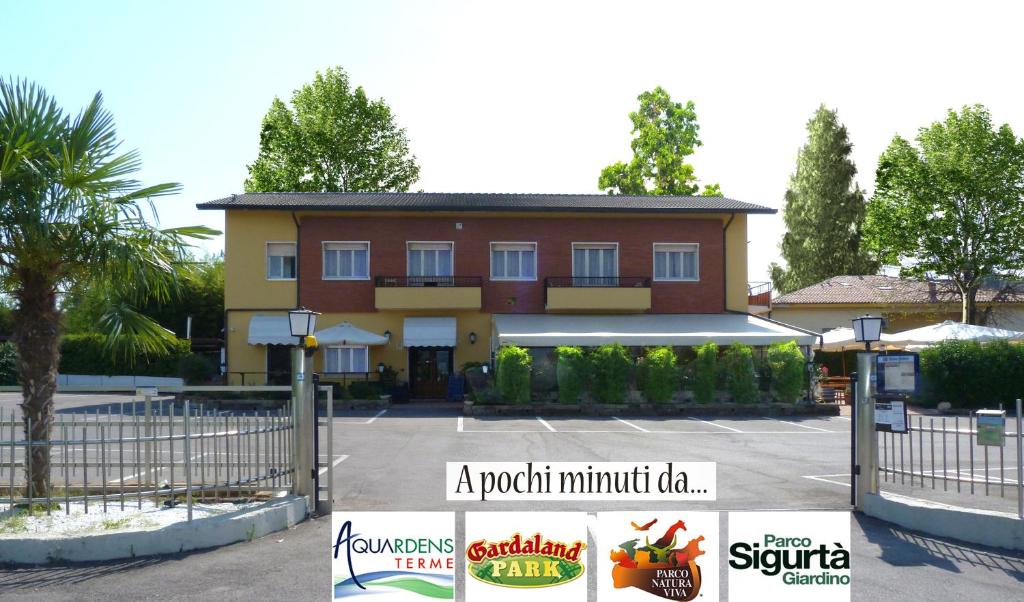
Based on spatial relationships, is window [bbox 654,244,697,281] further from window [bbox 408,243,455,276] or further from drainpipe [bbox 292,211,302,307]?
drainpipe [bbox 292,211,302,307]

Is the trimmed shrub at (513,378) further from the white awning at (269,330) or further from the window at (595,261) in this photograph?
the white awning at (269,330)

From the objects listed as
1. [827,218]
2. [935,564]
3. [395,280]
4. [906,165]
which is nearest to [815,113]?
[827,218]

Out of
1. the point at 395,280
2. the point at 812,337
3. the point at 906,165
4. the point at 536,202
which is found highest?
the point at 906,165

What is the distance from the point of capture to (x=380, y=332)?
3072 centimetres

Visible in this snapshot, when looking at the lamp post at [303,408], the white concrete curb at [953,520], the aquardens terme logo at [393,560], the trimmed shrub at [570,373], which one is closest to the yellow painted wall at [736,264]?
the trimmed shrub at [570,373]

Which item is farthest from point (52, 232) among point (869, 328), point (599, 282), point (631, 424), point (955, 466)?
point (599, 282)

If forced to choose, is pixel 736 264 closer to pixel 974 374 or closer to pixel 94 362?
pixel 974 374

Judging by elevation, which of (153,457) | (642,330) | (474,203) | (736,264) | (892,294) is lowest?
(153,457)

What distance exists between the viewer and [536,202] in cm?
3194

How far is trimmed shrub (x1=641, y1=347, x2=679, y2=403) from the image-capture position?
26047 millimetres

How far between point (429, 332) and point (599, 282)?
639cm

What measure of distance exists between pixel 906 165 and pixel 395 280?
25.3 m

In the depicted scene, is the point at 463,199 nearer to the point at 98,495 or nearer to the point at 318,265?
the point at 318,265

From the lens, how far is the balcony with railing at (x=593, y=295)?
3056 cm
